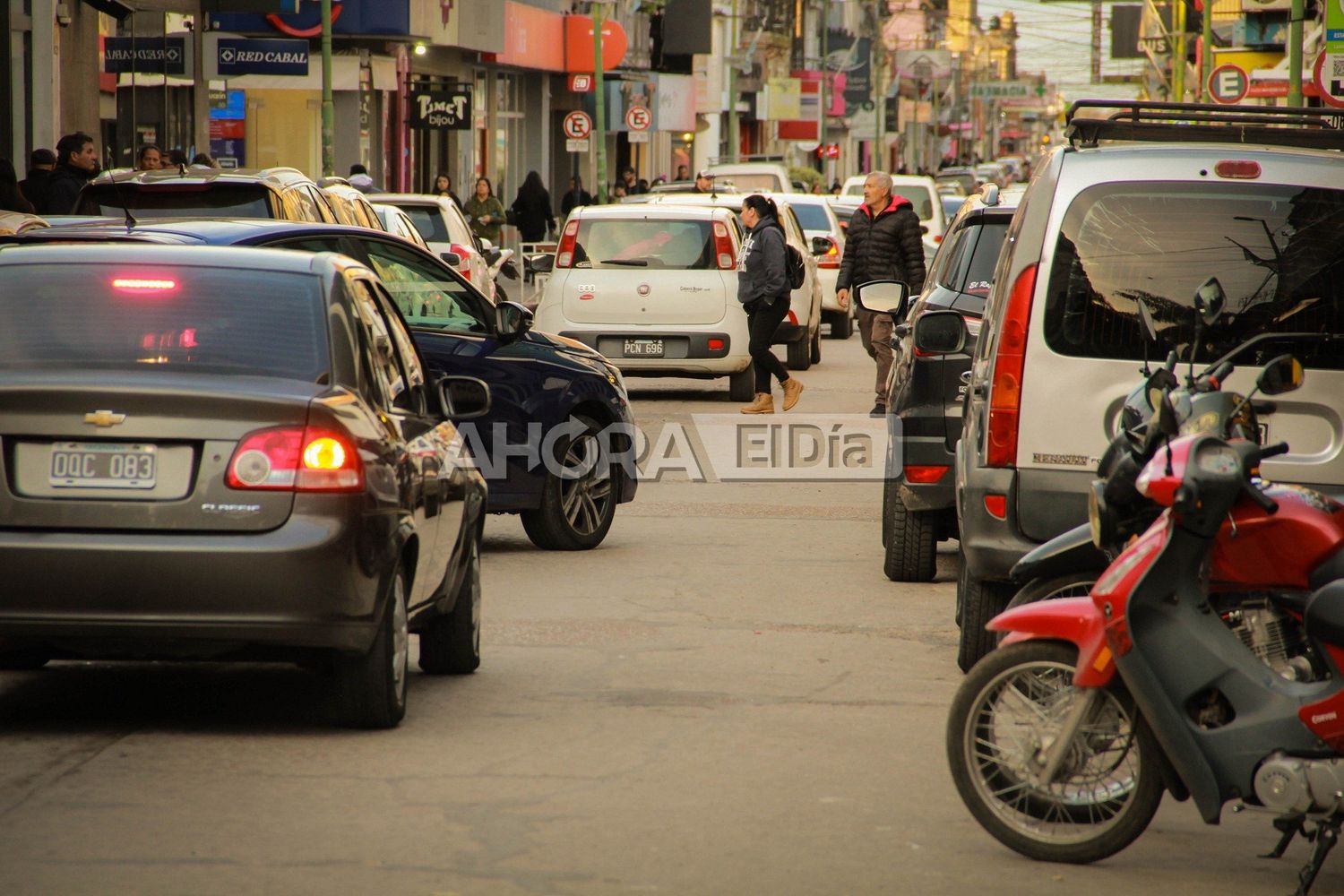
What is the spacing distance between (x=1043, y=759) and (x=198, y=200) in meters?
9.59

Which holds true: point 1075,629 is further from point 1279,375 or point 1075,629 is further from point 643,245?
point 643,245

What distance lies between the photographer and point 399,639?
716cm

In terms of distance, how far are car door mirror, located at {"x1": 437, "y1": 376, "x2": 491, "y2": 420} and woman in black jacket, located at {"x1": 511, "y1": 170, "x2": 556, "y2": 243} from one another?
34139mm

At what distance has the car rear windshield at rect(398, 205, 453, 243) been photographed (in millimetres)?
24641

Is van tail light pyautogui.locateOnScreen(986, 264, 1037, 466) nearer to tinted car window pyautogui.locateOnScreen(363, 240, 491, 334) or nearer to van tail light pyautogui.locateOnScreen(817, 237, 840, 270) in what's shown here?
tinted car window pyautogui.locateOnScreen(363, 240, 491, 334)

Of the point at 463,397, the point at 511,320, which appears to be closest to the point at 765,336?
the point at 511,320

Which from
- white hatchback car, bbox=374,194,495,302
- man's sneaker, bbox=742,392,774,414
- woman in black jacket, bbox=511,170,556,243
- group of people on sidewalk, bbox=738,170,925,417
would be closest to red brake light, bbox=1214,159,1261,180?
group of people on sidewalk, bbox=738,170,925,417

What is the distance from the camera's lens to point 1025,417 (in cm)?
754

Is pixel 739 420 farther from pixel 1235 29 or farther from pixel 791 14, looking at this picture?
pixel 791 14

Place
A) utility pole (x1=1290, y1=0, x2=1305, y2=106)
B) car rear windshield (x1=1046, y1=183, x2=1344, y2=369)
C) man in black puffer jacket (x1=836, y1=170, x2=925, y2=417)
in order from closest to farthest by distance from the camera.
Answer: car rear windshield (x1=1046, y1=183, x2=1344, y2=369)
man in black puffer jacket (x1=836, y1=170, x2=925, y2=417)
utility pole (x1=1290, y1=0, x2=1305, y2=106)

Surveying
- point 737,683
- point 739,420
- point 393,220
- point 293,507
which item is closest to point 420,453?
point 293,507

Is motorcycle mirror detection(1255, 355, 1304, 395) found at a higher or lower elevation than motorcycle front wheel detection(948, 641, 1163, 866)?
higher

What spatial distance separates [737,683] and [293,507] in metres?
2.10

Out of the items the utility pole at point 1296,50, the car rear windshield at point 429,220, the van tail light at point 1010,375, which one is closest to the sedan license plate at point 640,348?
the car rear windshield at point 429,220
